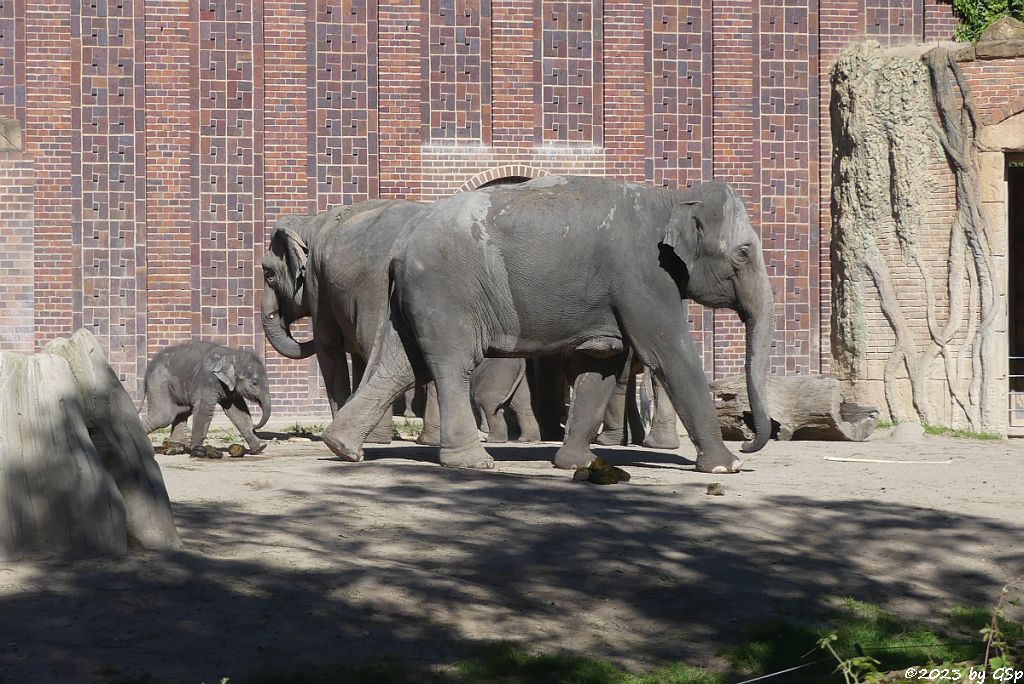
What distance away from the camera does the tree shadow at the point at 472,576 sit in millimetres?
5098

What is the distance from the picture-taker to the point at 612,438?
42.9 feet

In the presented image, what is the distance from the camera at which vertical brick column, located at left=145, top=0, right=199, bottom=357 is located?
60.2ft

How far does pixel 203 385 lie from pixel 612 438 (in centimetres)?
361

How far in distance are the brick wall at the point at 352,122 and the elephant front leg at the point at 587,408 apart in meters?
8.70

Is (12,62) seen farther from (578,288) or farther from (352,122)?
(578,288)

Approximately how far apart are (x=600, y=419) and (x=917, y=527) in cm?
294

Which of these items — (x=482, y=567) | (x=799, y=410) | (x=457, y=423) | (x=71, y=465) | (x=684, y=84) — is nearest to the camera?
(x=71, y=465)

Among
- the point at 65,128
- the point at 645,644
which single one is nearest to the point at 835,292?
the point at 65,128

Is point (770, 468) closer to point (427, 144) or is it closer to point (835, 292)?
point (835, 292)

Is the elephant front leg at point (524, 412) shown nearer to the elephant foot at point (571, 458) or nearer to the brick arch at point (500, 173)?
the elephant foot at point (571, 458)

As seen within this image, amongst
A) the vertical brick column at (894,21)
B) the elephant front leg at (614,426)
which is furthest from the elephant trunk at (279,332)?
the vertical brick column at (894,21)

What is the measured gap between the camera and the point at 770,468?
10641 millimetres

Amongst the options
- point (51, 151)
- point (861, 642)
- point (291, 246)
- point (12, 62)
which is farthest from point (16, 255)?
point (861, 642)

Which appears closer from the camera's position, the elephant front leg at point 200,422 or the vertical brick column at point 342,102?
the elephant front leg at point 200,422
